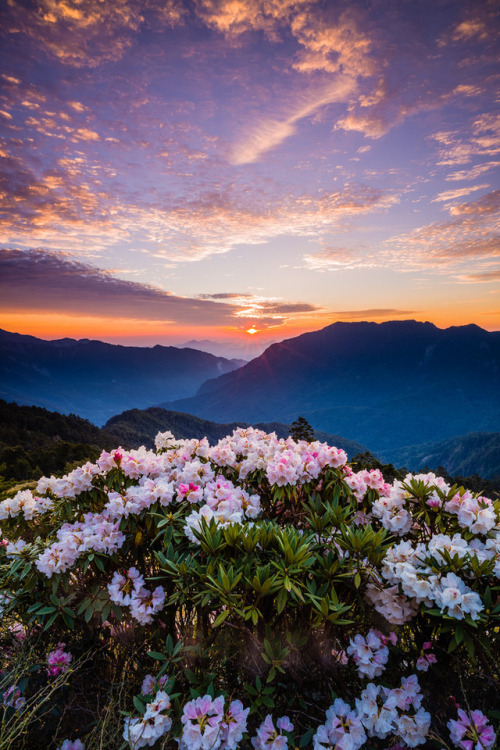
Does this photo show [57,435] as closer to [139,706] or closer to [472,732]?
[139,706]

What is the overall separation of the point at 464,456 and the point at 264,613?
190366 mm

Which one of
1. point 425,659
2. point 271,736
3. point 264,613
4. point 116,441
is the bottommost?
point 116,441

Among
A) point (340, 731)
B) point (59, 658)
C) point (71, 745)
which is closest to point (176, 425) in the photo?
point (59, 658)

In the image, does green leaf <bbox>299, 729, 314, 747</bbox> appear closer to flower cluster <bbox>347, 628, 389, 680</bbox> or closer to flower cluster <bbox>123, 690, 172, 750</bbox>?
flower cluster <bbox>347, 628, 389, 680</bbox>

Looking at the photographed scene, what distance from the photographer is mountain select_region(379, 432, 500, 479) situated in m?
143

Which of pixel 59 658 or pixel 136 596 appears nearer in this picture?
pixel 136 596

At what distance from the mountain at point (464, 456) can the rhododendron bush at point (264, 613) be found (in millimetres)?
140054

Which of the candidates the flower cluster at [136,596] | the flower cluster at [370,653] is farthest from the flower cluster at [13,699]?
the flower cluster at [370,653]

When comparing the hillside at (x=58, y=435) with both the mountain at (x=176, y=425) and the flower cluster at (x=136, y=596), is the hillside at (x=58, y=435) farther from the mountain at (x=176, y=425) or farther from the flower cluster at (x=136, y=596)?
the flower cluster at (x=136, y=596)

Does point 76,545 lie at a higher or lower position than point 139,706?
higher

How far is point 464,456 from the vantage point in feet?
536

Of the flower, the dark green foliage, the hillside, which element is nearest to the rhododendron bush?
the flower

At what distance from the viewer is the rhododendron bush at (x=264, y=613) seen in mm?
2248

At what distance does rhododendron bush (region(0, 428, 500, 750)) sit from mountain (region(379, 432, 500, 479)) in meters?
140
